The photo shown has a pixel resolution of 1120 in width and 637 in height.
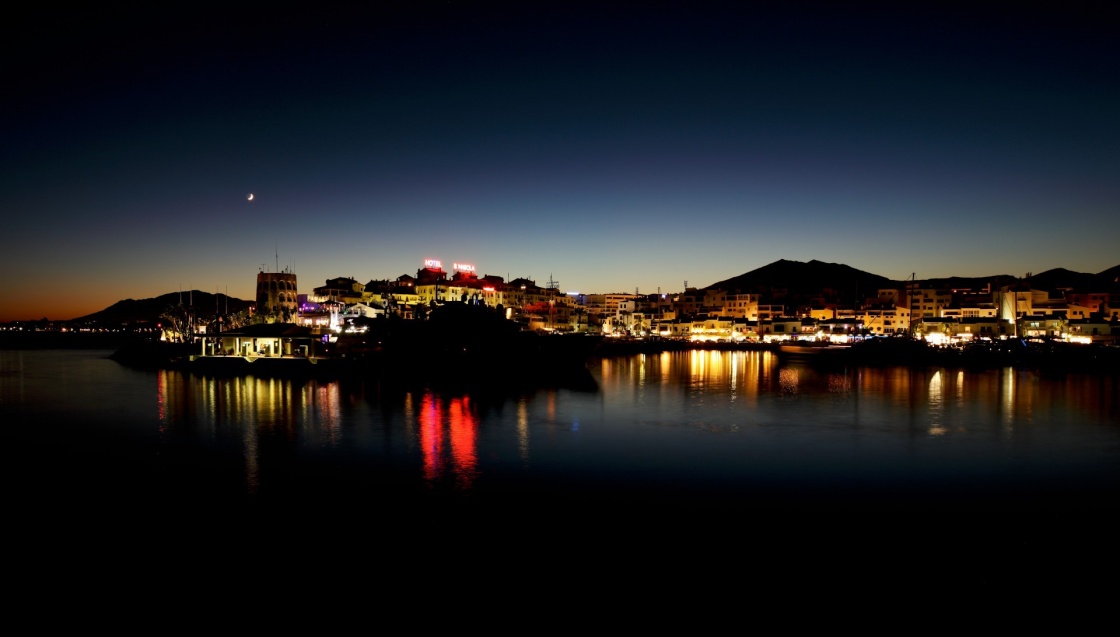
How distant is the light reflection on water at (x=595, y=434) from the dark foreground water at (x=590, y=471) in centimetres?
9

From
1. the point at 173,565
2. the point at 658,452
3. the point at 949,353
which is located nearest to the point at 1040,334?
the point at 949,353

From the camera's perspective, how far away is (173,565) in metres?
7.32

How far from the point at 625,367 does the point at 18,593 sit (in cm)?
3846

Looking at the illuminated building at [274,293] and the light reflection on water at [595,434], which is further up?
the illuminated building at [274,293]

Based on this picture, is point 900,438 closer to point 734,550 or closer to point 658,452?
point 658,452

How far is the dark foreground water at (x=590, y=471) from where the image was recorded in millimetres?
8461

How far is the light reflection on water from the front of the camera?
39.4ft

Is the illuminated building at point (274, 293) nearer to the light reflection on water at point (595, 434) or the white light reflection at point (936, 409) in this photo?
the light reflection on water at point (595, 434)

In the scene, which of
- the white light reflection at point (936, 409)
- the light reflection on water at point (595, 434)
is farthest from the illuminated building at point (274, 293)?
the white light reflection at point (936, 409)

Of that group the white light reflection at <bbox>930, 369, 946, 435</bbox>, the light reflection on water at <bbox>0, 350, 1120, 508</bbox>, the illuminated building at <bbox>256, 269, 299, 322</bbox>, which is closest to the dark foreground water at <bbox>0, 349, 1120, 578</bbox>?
the light reflection on water at <bbox>0, 350, 1120, 508</bbox>

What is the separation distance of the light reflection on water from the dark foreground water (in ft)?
0.31

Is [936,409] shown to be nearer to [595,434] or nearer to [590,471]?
[595,434]

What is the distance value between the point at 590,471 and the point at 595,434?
440 cm

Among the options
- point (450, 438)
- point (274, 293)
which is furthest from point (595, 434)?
point (274, 293)
